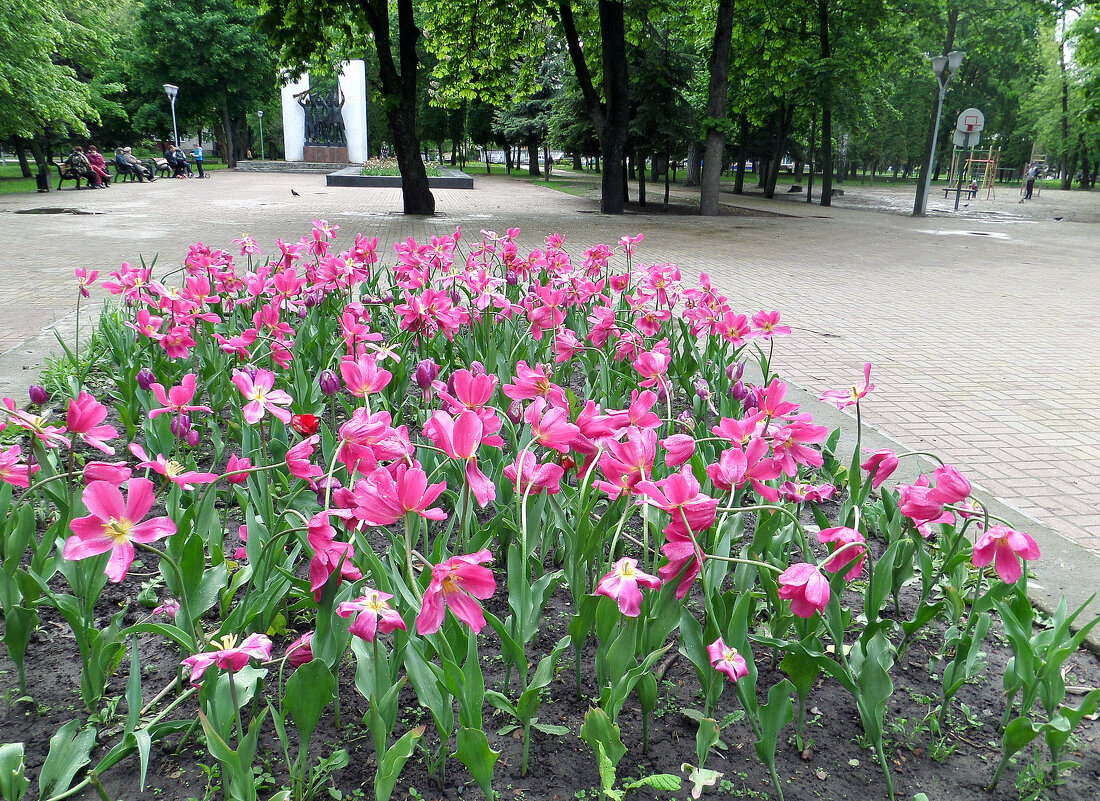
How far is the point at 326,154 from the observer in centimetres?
→ 4850

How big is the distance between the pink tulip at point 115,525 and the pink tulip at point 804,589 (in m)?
1.06

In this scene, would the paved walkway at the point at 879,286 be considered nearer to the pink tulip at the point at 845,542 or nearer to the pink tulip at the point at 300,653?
the pink tulip at the point at 845,542

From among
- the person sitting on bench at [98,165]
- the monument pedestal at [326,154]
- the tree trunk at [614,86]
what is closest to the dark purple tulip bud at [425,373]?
the tree trunk at [614,86]

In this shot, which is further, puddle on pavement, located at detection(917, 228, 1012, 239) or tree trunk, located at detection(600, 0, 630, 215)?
puddle on pavement, located at detection(917, 228, 1012, 239)

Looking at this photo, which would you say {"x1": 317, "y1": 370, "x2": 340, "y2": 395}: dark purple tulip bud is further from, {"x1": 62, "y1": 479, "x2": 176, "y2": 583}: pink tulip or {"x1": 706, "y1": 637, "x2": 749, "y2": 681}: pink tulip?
{"x1": 706, "y1": 637, "x2": 749, "y2": 681}: pink tulip

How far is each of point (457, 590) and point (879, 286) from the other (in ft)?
33.0

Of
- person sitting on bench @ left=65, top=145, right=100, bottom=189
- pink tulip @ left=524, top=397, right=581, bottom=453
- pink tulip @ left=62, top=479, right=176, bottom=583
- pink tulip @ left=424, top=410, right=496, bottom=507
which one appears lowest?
pink tulip @ left=62, top=479, right=176, bottom=583

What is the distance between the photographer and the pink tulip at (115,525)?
130 centimetres

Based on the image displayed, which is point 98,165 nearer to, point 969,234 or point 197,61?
point 197,61

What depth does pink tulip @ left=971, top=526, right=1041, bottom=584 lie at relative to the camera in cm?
149

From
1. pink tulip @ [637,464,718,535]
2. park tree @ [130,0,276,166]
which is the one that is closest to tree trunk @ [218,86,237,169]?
park tree @ [130,0,276,166]

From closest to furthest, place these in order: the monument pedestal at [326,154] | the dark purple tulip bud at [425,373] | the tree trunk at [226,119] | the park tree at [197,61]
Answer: the dark purple tulip bud at [425,373], the park tree at [197,61], the tree trunk at [226,119], the monument pedestal at [326,154]

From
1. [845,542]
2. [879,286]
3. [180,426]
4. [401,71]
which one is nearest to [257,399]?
[180,426]

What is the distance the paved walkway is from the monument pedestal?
85.1ft
